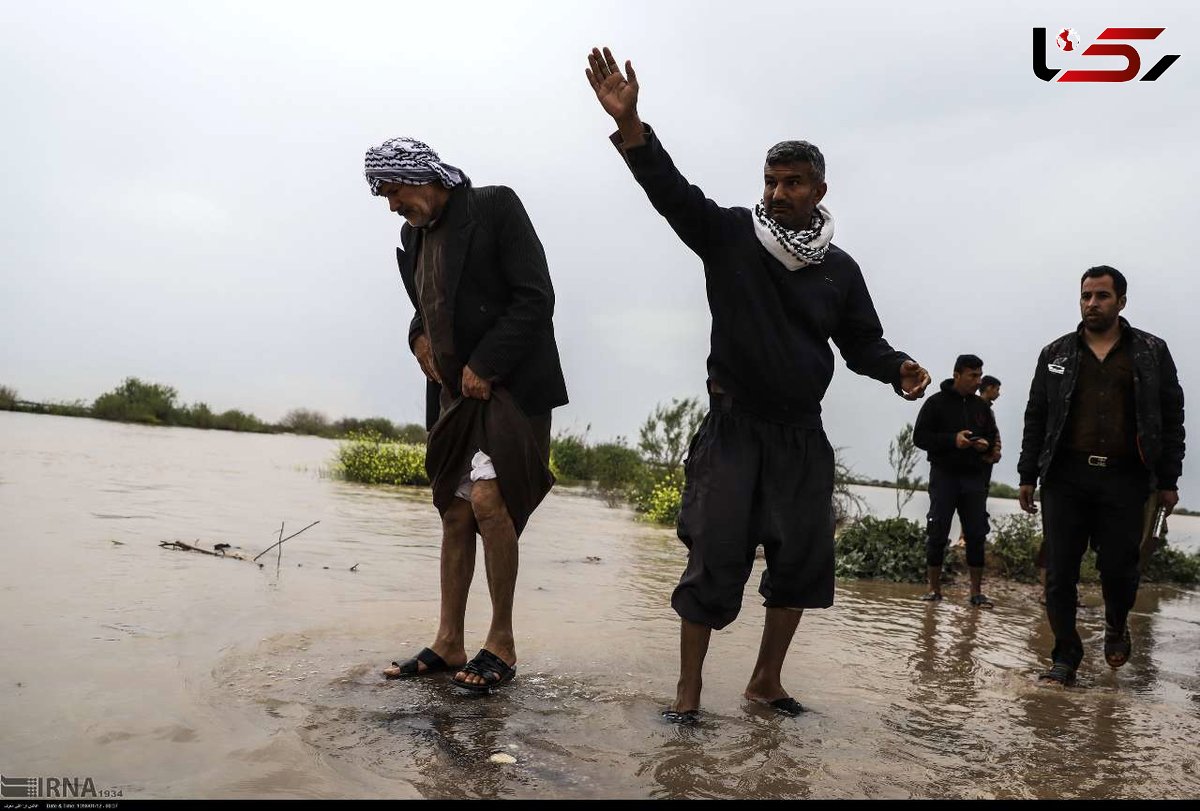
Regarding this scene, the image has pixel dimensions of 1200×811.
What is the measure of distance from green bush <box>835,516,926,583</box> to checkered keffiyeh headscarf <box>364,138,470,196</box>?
6.42 metres

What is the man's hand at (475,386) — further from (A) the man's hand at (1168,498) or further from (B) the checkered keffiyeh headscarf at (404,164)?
(A) the man's hand at (1168,498)

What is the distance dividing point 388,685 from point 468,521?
755 millimetres

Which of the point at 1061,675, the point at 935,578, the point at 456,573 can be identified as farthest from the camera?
the point at 935,578

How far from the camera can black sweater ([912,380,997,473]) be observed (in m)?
8.30

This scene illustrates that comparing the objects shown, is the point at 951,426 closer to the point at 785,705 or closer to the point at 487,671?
the point at 785,705

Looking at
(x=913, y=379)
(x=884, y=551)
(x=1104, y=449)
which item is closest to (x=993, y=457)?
(x=884, y=551)

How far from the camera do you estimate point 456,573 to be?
4.11m

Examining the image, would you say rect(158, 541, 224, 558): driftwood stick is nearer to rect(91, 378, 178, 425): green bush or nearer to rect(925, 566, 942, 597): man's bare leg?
rect(925, 566, 942, 597): man's bare leg

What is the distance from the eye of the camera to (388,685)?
368 centimetres

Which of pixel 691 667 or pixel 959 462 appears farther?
pixel 959 462

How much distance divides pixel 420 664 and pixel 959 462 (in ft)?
19.2

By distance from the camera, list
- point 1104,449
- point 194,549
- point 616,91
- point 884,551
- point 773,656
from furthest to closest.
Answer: point 884,551 → point 194,549 → point 1104,449 → point 773,656 → point 616,91

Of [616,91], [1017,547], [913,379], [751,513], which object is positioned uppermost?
[616,91]

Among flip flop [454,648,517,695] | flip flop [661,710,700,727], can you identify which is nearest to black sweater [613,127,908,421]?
flip flop [661,710,700,727]
